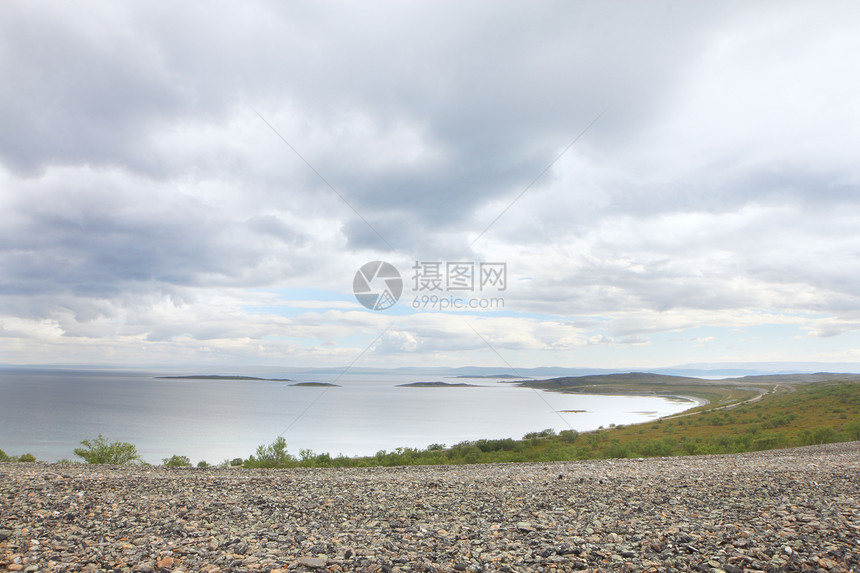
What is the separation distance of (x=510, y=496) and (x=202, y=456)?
5604 cm

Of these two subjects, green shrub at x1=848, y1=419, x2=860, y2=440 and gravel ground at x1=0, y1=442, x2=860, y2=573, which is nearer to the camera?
gravel ground at x1=0, y1=442, x2=860, y2=573

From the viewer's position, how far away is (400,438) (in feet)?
228

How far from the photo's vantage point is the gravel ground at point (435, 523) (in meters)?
5.66

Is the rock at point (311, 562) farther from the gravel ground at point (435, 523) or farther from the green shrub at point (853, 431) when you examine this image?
the green shrub at point (853, 431)

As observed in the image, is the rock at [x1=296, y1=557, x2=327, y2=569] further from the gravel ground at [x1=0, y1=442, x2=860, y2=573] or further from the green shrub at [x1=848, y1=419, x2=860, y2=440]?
the green shrub at [x1=848, y1=419, x2=860, y2=440]

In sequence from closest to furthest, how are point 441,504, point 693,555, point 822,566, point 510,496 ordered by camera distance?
1. point 822,566
2. point 693,555
3. point 441,504
4. point 510,496

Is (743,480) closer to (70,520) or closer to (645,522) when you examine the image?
(645,522)

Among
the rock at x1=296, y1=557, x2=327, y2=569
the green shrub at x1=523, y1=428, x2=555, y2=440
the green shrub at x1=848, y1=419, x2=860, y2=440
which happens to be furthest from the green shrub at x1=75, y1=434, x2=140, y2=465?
the green shrub at x1=848, y1=419, x2=860, y2=440

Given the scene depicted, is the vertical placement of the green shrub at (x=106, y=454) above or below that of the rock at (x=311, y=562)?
below

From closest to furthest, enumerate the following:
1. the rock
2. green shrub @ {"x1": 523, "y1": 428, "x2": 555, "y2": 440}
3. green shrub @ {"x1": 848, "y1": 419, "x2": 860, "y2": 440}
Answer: the rock < green shrub @ {"x1": 848, "y1": 419, "x2": 860, "y2": 440} < green shrub @ {"x1": 523, "y1": 428, "x2": 555, "y2": 440}

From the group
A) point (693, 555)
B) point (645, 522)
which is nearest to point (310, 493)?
point (645, 522)

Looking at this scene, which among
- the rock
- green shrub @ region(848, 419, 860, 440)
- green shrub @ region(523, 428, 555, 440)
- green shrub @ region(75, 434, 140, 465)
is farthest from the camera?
green shrub @ region(523, 428, 555, 440)

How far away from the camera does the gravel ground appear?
18.6ft

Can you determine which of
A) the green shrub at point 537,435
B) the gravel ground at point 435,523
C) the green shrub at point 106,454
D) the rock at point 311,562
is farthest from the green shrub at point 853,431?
the green shrub at point 106,454
